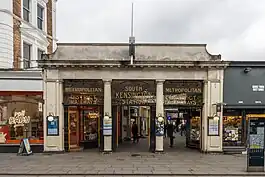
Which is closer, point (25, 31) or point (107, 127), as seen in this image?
point (107, 127)

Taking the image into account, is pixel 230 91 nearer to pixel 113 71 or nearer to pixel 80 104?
pixel 113 71

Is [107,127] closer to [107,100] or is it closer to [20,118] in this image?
[107,100]

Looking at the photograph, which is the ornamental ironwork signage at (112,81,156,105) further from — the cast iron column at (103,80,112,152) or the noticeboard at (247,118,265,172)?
the noticeboard at (247,118,265,172)

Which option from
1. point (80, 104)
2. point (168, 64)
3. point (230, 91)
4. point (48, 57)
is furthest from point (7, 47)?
point (230, 91)

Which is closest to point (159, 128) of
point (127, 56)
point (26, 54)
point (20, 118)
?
point (127, 56)

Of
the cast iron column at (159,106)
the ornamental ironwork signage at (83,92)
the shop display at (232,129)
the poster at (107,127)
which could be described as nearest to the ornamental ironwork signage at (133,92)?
the cast iron column at (159,106)

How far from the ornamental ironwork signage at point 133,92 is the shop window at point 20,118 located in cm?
451

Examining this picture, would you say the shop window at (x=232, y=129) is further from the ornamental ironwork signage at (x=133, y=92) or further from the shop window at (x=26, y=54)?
the shop window at (x=26, y=54)

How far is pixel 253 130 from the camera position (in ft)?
38.2

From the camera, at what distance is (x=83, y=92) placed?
1709cm

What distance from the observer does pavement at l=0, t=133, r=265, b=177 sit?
37.2 feet

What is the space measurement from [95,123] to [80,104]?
250cm

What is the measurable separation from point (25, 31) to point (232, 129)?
15.2 meters

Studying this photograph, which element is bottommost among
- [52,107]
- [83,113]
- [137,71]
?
[83,113]
